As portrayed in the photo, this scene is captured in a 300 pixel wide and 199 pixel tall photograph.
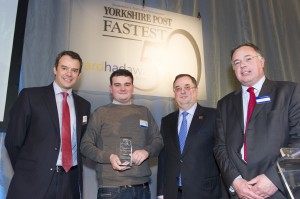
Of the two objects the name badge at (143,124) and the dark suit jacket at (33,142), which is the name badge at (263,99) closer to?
the name badge at (143,124)

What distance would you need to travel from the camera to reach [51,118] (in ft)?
6.80

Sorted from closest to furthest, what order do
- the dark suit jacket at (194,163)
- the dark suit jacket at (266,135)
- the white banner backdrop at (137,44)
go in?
the dark suit jacket at (266,135) < the dark suit jacket at (194,163) < the white banner backdrop at (137,44)

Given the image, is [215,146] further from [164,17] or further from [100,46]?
[164,17]

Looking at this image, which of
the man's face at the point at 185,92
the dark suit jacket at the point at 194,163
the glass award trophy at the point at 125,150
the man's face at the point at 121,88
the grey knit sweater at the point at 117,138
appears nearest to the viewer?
the glass award trophy at the point at 125,150

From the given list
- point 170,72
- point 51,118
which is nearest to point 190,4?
point 170,72

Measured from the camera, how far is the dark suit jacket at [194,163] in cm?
218

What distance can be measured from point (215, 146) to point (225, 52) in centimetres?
212

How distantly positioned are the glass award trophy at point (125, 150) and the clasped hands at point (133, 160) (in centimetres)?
2

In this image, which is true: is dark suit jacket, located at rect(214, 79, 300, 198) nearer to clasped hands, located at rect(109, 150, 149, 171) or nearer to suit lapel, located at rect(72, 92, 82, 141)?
clasped hands, located at rect(109, 150, 149, 171)

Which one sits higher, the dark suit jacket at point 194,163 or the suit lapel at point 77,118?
the suit lapel at point 77,118

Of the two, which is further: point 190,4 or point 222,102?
point 190,4

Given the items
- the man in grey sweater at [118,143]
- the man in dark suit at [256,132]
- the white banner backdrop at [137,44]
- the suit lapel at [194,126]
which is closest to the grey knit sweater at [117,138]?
the man in grey sweater at [118,143]

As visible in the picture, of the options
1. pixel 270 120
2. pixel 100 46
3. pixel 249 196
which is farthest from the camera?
pixel 100 46

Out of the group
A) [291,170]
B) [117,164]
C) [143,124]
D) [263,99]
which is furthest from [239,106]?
[291,170]
